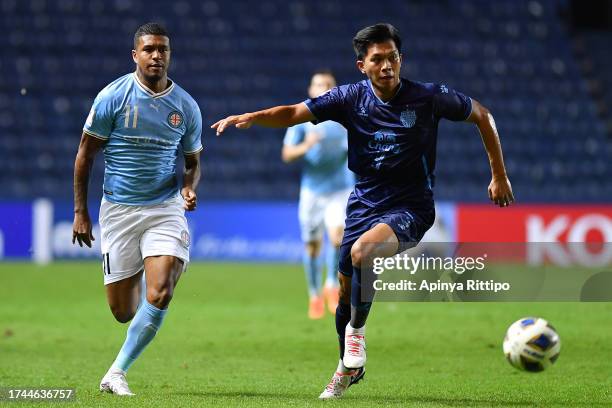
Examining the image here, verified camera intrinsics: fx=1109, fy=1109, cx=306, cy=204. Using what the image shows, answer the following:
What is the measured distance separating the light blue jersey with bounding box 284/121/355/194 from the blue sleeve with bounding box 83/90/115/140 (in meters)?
5.32

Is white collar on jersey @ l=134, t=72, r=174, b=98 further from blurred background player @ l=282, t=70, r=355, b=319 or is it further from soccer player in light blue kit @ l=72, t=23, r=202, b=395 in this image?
blurred background player @ l=282, t=70, r=355, b=319

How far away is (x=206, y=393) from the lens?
670 centimetres

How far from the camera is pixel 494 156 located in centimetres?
643

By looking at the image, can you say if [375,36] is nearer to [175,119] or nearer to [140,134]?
[175,119]

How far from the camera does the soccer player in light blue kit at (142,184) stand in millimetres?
6707

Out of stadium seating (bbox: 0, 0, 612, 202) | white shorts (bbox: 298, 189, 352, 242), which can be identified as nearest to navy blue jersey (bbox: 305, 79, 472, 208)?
white shorts (bbox: 298, 189, 352, 242)

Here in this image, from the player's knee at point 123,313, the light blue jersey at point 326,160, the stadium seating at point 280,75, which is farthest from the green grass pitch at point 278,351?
the stadium seating at point 280,75

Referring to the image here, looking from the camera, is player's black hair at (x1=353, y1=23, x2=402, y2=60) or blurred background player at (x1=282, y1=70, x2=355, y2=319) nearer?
player's black hair at (x1=353, y1=23, x2=402, y2=60)

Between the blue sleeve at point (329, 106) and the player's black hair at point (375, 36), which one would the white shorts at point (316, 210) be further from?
the player's black hair at point (375, 36)

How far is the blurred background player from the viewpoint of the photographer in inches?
467

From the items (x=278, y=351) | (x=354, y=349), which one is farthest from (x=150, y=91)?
(x=278, y=351)

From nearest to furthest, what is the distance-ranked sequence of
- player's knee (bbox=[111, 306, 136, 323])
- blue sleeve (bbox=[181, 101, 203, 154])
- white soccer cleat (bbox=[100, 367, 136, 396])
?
white soccer cleat (bbox=[100, 367, 136, 396]) → blue sleeve (bbox=[181, 101, 203, 154]) → player's knee (bbox=[111, 306, 136, 323])

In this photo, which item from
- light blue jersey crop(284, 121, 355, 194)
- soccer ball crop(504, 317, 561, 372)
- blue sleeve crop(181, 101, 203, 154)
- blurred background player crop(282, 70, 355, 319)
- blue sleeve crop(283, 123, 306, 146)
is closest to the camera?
soccer ball crop(504, 317, 561, 372)

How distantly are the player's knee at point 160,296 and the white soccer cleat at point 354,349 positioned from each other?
111 centimetres
